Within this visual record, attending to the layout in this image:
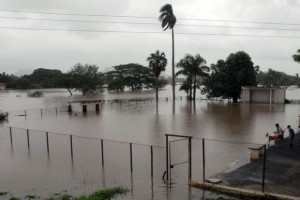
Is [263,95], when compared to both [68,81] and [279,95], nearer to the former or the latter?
[279,95]

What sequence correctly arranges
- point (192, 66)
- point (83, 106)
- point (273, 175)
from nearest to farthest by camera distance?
point (273, 175)
point (83, 106)
point (192, 66)

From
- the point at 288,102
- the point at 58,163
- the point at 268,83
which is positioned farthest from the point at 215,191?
the point at 268,83

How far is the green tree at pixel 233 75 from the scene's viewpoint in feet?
189

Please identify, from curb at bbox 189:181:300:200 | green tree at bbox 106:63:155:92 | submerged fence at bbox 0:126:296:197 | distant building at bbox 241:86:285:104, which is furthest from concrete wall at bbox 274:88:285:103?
green tree at bbox 106:63:155:92

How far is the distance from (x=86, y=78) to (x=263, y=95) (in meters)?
44.6

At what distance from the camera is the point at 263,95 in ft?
183

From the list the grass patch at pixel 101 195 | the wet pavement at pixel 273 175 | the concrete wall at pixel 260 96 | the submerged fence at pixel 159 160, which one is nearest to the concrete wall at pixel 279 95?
the concrete wall at pixel 260 96

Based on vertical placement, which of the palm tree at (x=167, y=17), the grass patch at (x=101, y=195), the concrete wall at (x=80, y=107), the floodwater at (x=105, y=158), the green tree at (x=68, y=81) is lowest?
the floodwater at (x=105, y=158)

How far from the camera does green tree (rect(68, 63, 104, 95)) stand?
84.2 metres

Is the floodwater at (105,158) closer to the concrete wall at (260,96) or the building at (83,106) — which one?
the building at (83,106)

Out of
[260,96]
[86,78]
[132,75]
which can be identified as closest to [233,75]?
[260,96]

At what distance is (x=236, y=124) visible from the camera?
31906 millimetres

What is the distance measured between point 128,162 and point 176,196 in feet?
18.1

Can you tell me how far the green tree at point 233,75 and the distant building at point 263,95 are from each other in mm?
1926
